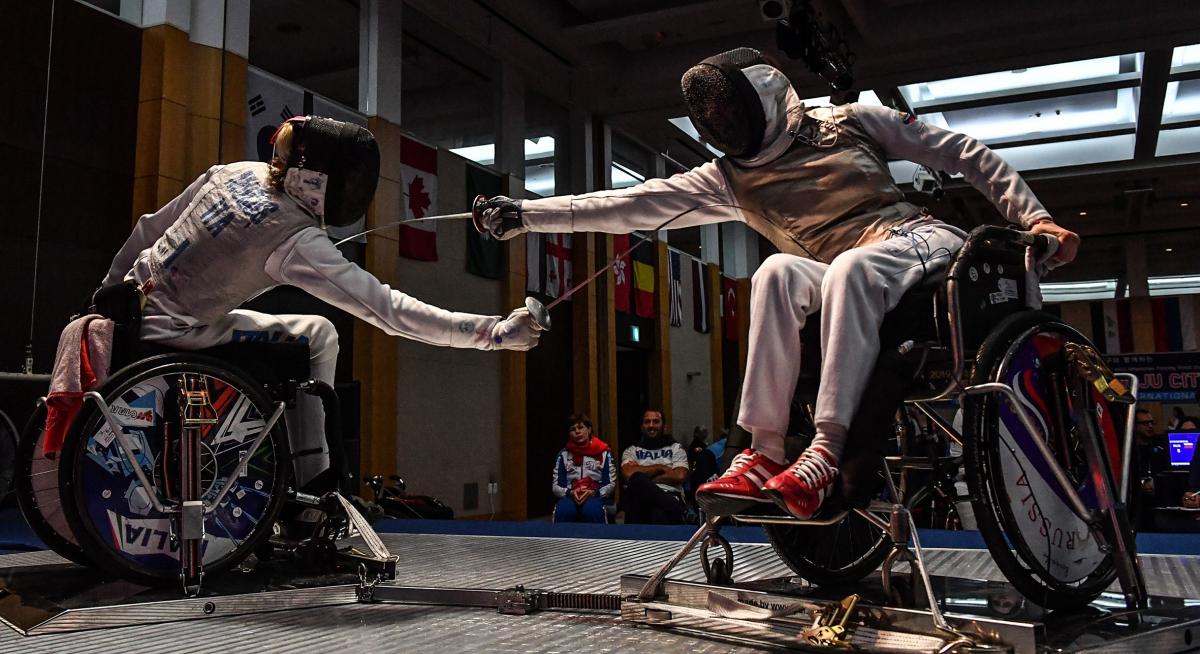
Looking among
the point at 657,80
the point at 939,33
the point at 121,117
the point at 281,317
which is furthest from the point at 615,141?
the point at 281,317

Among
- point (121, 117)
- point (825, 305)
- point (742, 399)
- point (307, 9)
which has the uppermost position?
point (307, 9)

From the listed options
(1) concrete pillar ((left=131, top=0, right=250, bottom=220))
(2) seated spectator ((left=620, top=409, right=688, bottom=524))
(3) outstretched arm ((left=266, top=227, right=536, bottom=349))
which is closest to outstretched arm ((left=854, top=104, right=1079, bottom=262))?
(3) outstretched arm ((left=266, top=227, right=536, bottom=349))

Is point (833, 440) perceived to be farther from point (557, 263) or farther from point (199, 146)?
point (557, 263)

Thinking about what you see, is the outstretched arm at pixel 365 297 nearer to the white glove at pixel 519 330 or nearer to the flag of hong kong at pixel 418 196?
the white glove at pixel 519 330

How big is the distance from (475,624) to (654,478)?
502cm

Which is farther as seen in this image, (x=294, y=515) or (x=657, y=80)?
(x=657, y=80)

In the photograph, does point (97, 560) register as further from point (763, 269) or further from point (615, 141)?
point (615, 141)

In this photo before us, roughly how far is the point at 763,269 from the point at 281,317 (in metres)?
1.56

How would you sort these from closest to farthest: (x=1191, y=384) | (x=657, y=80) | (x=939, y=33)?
1. (x=939, y=33)
2. (x=657, y=80)
3. (x=1191, y=384)

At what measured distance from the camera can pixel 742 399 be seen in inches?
70.8

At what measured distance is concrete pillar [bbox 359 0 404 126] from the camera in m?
8.51

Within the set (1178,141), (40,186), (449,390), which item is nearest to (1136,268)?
(1178,141)

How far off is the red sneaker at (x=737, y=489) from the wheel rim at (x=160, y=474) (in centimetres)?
119

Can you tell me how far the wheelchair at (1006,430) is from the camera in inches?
62.5
